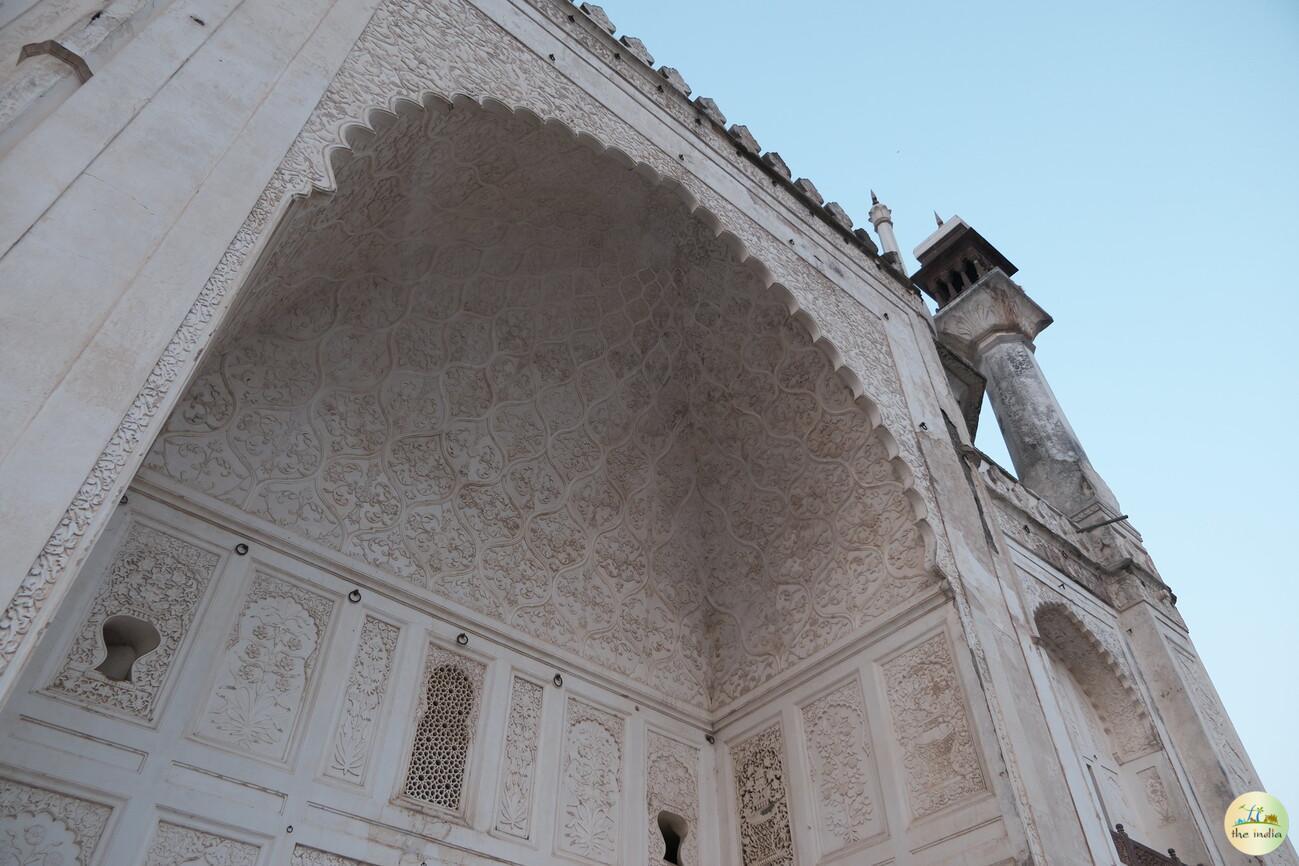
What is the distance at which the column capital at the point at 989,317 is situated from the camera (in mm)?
8266

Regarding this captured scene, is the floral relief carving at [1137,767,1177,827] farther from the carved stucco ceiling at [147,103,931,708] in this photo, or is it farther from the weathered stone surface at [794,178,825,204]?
the weathered stone surface at [794,178,825,204]

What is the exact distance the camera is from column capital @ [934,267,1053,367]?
27.1 ft

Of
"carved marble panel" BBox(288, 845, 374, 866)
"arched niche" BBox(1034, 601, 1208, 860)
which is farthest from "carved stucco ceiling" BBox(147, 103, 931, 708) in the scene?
"arched niche" BBox(1034, 601, 1208, 860)

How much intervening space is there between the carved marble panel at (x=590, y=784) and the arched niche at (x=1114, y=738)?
2383 mm

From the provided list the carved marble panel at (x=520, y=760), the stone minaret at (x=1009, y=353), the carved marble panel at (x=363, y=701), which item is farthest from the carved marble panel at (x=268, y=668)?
the stone minaret at (x=1009, y=353)

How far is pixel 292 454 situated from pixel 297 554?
0.43 meters

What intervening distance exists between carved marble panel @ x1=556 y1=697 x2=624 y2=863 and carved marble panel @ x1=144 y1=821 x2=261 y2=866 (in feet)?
4.10

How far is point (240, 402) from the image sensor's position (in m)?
3.52

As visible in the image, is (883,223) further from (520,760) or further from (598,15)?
(520,760)

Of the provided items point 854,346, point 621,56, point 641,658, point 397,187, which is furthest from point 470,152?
point 641,658

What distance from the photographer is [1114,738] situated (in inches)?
210

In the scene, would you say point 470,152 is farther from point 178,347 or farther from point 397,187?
point 178,347

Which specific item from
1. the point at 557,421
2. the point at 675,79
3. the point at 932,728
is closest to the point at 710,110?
the point at 675,79

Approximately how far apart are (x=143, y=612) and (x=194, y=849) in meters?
0.76
